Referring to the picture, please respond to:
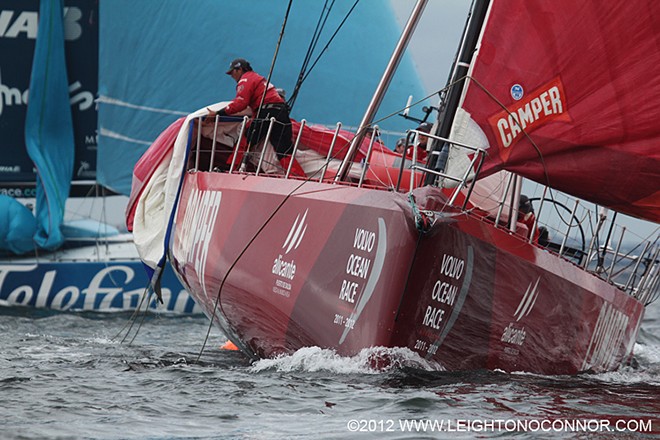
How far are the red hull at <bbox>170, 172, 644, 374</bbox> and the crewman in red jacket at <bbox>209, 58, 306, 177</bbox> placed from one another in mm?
531

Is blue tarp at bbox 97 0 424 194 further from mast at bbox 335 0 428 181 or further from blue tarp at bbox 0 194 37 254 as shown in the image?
mast at bbox 335 0 428 181

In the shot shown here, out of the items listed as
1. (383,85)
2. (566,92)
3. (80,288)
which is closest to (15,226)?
(80,288)

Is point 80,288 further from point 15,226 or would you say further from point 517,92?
point 517,92

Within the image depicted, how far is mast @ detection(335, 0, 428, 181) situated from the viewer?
20.4 feet

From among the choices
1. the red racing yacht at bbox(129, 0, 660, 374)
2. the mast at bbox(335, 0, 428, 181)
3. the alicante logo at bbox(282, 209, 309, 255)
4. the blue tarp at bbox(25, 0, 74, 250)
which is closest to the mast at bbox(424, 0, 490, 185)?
the red racing yacht at bbox(129, 0, 660, 374)

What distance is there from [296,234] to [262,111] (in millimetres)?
1910

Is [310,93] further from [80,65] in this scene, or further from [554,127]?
[554,127]

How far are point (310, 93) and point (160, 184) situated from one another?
711cm

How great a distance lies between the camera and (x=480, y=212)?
6078mm

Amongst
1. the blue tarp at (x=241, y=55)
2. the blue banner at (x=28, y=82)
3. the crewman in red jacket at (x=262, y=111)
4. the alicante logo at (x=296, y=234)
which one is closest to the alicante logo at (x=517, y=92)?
the alicante logo at (x=296, y=234)

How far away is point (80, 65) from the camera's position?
16.9 m

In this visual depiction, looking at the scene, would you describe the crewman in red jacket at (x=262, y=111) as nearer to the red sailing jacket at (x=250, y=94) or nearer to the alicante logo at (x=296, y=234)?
the red sailing jacket at (x=250, y=94)

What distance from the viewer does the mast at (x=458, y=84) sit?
5938 mm

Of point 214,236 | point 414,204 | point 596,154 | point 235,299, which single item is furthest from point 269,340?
point 596,154
